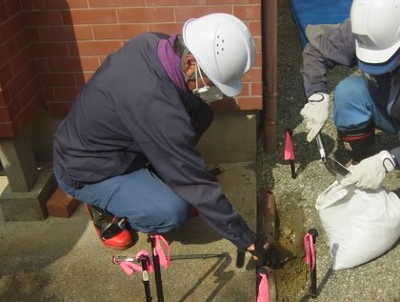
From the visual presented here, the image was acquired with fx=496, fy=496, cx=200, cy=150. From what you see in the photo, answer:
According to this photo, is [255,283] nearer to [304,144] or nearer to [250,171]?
[250,171]

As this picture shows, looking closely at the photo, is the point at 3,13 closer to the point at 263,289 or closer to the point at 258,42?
the point at 258,42

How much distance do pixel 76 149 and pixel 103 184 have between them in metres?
0.25

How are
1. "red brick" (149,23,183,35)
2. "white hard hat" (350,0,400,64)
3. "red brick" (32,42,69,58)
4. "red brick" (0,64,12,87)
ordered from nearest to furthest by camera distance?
"white hard hat" (350,0,400,64) < "red brick" (0,64,12,87) < "red brick" (149,23,183,35) < "red brick" (32,42,69,58)

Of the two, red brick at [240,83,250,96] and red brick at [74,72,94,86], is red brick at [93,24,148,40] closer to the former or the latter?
red brick at [74,72,94,86]

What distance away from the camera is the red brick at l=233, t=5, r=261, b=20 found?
10.1 feet

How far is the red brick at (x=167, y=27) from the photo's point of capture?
10.3 ft

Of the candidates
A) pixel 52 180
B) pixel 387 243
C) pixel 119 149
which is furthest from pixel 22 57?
pixel 387 243

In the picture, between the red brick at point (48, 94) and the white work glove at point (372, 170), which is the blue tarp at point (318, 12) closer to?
the white work glove at point (372, 170)

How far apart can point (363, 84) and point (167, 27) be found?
130 centimetres

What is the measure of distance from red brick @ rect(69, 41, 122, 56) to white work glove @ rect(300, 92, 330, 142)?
1.29 meters

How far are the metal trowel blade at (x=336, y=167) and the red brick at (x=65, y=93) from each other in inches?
69.2

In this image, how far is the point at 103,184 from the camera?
9.10 feet

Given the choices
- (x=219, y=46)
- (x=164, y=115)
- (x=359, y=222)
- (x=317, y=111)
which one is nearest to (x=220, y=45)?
(x=219, y=46)

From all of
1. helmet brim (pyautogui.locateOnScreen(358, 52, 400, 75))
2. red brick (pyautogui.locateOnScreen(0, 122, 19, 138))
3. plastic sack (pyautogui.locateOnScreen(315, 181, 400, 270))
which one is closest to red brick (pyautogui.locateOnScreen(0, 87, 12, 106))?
red brick (pyautogui.locateOnScreen(0, 122, 19, 138))
